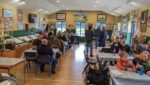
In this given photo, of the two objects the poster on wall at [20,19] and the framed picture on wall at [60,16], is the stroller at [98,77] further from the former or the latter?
the framed picture on wall at [60,16]

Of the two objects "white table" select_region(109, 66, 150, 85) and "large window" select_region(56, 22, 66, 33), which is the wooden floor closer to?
"white table" select_region(109, 66, 150, 85)

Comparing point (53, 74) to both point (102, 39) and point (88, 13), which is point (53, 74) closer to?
point (102, 39)

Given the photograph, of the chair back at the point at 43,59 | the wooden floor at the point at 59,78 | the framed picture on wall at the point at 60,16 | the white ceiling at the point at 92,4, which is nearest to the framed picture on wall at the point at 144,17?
the white ceiling at the point at 92,4

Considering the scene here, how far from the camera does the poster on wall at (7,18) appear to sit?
30.0ft

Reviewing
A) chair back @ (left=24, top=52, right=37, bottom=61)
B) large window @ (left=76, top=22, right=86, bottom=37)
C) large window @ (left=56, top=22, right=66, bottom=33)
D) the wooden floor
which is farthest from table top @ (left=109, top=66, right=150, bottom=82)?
large window @ (left=56, top=22, right=66, bottom=33)

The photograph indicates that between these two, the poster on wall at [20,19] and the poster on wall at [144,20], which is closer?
the poster on wall at [144,20]

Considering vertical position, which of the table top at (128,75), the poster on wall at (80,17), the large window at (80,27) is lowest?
the table top at (128,75)

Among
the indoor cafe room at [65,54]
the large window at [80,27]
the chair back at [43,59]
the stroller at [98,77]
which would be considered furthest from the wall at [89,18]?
the stroller at [98,77]

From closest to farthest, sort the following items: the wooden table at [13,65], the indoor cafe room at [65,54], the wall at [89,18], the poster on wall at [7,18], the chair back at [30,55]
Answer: the indoor cafe room at [65,54] → the wooden table at [13,65] → the chair back at [30,55] → the poster on wall at [7,18] → the wall at [89,18]

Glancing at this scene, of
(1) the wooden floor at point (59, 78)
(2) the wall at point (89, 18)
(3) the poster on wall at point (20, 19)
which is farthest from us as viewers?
(2) the wall at point (89, 18)

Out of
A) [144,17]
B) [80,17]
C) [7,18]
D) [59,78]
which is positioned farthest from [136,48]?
[80,17]

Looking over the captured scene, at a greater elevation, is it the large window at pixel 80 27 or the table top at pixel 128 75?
the large window at pixel 80 27

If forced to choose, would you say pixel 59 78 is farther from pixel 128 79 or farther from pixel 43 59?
pixel 128 79

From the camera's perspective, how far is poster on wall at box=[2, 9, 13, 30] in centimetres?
915
